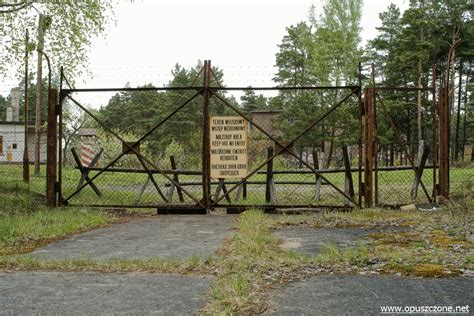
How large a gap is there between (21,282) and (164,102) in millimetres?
45065

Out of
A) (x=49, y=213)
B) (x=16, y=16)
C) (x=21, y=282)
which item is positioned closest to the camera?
(x=21, y=282)

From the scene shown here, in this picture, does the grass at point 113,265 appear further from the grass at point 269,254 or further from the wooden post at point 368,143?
the wooden post at point 368,143

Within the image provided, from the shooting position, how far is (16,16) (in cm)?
1273

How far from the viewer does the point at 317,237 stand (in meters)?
6.98

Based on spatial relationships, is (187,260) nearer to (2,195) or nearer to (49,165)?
(49,165)

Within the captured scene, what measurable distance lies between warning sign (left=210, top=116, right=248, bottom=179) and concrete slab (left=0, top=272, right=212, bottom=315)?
16.9ft

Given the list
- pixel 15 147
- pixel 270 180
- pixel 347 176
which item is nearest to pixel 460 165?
pixel 347 176

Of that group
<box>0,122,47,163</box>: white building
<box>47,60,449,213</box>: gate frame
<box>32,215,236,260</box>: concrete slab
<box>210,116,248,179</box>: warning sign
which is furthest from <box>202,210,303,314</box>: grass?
<box>0,122,47,163</box>: white building

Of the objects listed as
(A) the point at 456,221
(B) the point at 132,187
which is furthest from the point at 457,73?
(A) the point at 456,221

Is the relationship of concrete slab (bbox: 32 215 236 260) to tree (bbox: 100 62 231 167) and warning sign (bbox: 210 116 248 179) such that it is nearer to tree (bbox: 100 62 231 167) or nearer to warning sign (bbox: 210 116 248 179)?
warning sign (bbox: 210 116 248 179)

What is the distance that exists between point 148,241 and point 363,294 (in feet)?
12.5

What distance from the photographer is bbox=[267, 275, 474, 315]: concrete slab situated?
3529 millimetres

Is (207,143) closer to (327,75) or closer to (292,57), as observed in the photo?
(327,75)

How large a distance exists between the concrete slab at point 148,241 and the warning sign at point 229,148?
3.26ft
